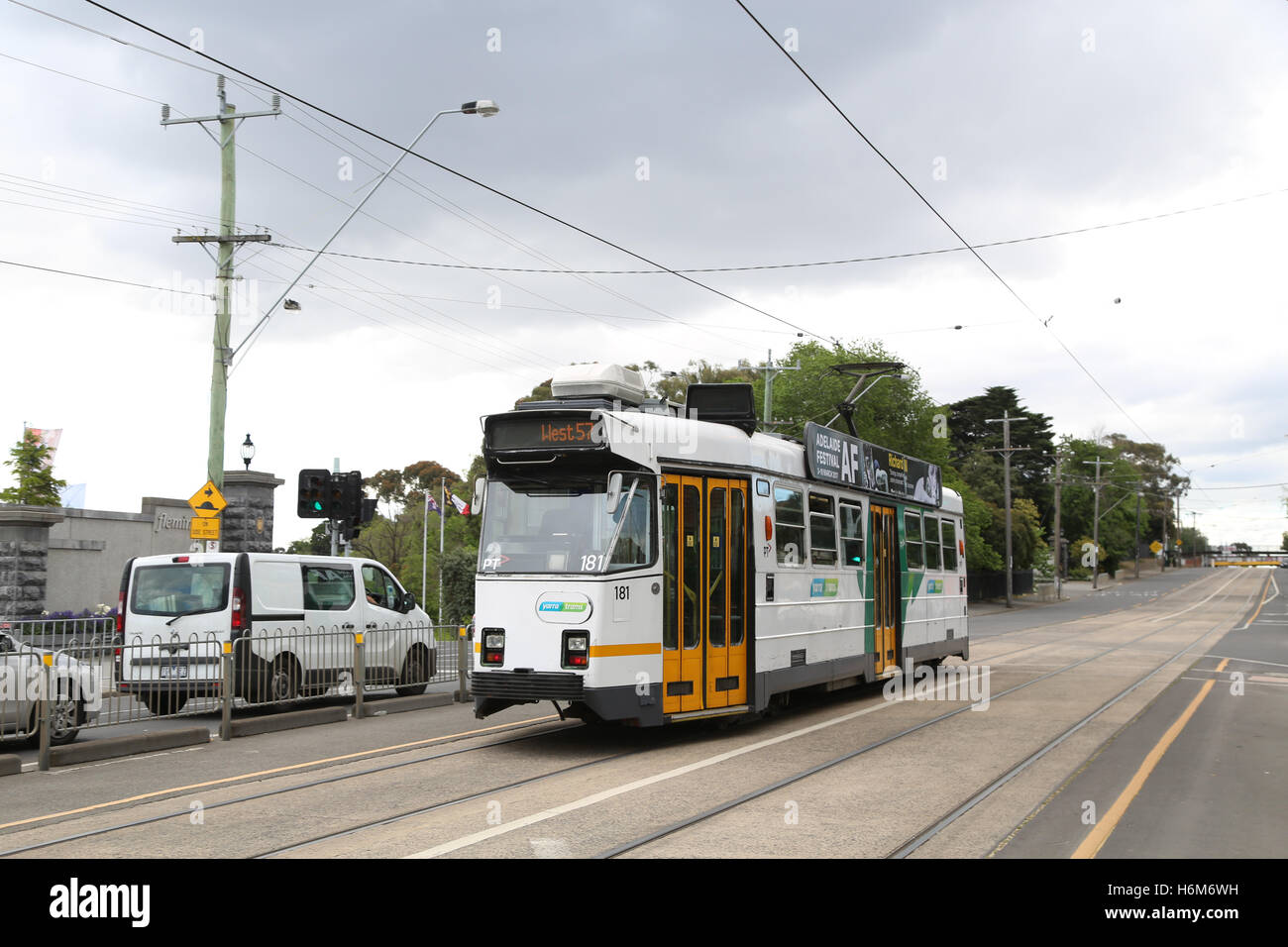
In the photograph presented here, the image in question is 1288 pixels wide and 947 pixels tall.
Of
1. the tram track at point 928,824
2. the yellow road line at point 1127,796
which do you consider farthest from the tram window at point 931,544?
the yellow road line at point 1127,796

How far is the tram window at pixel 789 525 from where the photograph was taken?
1277cm

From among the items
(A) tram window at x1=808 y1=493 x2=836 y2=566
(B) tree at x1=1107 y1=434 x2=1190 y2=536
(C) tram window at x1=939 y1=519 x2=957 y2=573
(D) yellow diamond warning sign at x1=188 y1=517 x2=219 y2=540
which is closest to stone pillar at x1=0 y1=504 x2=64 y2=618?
(D) yellow diamond warning sign at x1=188 y1=517 x2=219 y2=540

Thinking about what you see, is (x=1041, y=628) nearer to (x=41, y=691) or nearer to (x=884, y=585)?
(x=884, y=585)

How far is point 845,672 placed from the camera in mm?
14727

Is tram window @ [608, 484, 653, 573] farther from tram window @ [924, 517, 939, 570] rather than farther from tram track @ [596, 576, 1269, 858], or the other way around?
Answer: tram window @ [924, 517, 939, 570]

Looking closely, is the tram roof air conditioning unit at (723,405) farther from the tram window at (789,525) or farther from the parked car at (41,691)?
the parked car at (41,691)

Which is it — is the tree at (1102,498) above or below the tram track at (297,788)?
above

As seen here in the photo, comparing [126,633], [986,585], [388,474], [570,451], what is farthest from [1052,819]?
[388,474]

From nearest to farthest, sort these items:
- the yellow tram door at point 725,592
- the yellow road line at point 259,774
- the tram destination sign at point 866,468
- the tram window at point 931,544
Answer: the yellow road line at point 259,774, the yellow tram door at point 725,592, the tram destination sign at point 866,468, the tram window at point 931,544

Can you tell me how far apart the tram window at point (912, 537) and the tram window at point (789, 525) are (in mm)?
4302

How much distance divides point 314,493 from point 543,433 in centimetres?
823

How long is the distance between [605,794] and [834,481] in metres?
6.91

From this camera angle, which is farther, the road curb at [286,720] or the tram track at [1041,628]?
the tram track at [1041,628]
